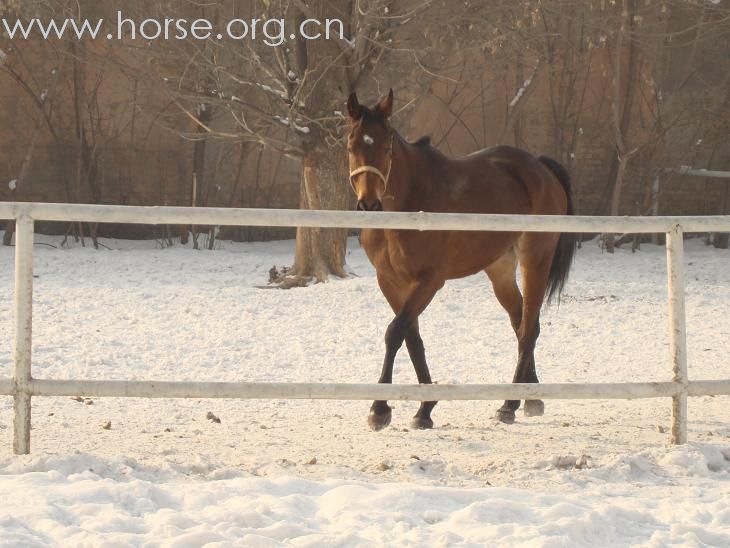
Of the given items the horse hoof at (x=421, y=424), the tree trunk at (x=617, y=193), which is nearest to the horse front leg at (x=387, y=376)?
the horse hoof at (x=421, y=424)

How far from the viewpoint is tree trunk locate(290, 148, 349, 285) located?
449 inches

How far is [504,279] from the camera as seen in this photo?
668 centimetres

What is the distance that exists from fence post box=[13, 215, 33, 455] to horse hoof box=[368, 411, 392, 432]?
1728mm

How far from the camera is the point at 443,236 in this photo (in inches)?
222

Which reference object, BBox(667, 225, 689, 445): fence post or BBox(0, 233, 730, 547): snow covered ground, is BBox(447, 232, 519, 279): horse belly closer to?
BBox(0, 233, 730, 547): snow covered ground

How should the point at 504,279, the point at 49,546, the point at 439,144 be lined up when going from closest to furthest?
1. the point at 49,546
2. the point at 504,279
3. the point at 439,144

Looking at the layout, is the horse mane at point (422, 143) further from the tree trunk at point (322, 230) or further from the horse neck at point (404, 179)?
the tree trunk at point (322, 230)

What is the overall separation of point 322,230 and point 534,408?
6.09 metres

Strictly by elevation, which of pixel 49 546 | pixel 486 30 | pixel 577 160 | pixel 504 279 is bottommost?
pixel 49 546

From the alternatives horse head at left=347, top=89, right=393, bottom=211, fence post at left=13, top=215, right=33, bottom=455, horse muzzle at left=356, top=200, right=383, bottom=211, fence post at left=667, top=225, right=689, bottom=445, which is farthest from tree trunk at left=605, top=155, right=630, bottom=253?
fence post at left=13, top=215, right=33, bottom=455

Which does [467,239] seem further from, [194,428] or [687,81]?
[687,81]

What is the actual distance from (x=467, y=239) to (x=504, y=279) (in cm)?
88

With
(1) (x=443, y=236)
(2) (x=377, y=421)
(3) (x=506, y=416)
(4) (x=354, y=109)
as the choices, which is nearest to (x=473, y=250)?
(1) (x=443, y=236)

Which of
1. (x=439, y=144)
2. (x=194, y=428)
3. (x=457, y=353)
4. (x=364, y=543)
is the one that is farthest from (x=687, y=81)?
(x=364, y=543)
